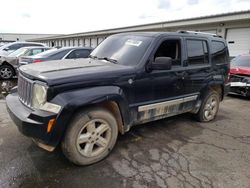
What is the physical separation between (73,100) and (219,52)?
3948 mm

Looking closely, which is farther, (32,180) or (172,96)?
(172,96)

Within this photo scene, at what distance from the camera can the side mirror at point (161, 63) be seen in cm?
333

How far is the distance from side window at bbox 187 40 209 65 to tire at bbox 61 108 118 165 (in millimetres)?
2186

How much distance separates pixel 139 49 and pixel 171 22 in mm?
14709

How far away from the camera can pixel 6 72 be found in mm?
10000

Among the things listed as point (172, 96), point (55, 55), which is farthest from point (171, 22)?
point (172, 96)

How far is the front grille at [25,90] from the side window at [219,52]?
391 centimetres

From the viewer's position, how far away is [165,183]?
2.69 meters

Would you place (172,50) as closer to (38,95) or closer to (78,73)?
(78,73)

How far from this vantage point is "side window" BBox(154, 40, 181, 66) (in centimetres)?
389

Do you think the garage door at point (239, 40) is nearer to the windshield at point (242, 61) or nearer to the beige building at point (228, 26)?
the beige building at point (228, 26)

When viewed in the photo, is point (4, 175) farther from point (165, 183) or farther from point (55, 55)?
point (55, 55)

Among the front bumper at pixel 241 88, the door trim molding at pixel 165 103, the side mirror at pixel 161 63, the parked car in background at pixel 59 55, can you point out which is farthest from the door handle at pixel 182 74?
the parked car in background at pixel 59 55

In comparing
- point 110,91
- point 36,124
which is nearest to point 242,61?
point 110,91
